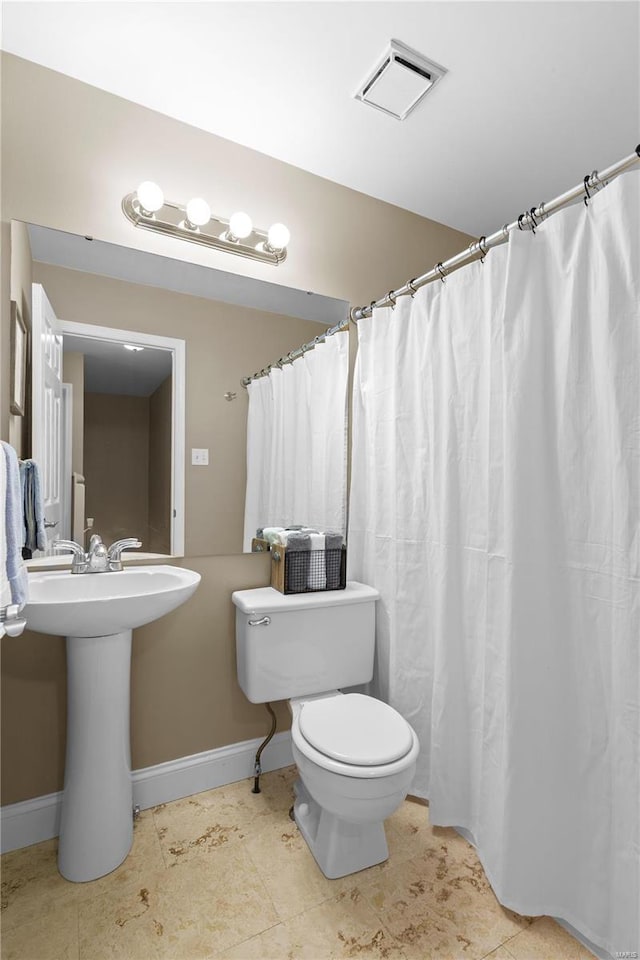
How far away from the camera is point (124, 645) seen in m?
Answer: 1.54

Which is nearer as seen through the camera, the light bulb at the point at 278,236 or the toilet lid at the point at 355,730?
the toilet lid at the point at 355,730

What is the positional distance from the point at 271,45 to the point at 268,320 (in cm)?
85

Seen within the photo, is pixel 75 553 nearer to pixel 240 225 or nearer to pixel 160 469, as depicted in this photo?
pixel 160 469

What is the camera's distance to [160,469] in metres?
1.78

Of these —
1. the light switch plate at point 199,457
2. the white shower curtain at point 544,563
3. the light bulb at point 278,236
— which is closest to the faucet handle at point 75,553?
the light switch plate at point 199,457

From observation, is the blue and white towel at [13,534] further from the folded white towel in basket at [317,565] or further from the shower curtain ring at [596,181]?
the shower curtain ring at [596,181]

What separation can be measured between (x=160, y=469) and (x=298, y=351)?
30.0 inches

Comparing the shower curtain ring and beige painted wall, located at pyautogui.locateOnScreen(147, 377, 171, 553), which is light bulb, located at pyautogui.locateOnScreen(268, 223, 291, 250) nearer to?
beige painted wall, located at pyautogui.locateOnScreen(147, 377, 171, 553)

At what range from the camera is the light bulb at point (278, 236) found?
185 cm

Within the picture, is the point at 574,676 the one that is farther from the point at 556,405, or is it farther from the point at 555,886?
the point at 556,405

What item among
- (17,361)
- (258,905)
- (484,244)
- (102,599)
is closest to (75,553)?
(102,599)

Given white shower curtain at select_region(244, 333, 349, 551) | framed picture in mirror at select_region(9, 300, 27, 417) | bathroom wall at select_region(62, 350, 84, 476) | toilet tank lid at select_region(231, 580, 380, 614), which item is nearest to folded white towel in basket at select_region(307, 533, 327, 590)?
toilet tank lid at select_region(231, 580, 380, 614)

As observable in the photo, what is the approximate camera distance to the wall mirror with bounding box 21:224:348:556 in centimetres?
166

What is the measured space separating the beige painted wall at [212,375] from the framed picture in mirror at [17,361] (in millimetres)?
273
